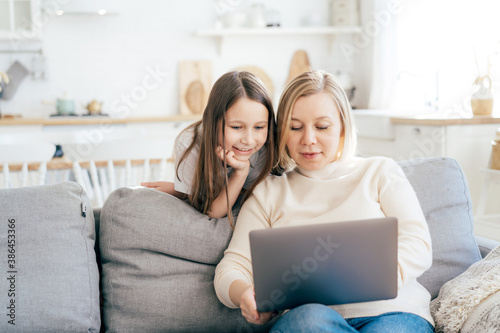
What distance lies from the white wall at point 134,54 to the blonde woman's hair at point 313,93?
346cm

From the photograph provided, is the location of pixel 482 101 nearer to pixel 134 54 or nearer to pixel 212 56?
pixel 212 56

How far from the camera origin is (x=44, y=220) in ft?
4.60

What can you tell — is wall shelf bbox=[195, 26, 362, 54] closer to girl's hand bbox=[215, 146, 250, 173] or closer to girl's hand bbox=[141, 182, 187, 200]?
girl's hand bbox=[141, 182, 187, 200]

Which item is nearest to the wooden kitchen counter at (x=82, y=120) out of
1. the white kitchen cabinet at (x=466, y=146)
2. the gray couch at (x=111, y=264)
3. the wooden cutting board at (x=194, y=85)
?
the wooden cutting board at (x=194, y=85)

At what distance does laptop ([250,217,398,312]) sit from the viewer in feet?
3.49

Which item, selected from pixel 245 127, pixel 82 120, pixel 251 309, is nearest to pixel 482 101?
pixel 245 127

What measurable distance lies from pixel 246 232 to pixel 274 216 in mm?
93

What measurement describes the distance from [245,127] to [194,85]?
3458 mm

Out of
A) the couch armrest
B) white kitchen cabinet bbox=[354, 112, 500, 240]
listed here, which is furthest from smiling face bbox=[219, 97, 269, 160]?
white kitchen cabinet bbox=[354, 112, 500, 240]

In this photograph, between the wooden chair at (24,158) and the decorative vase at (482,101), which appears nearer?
the wooden chair at (24,158)

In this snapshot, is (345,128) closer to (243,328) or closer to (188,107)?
(243,328)

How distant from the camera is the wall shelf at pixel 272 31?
4.64 meters

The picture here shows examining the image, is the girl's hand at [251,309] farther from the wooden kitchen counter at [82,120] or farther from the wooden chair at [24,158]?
the wooden kitchen counter at [82,120]

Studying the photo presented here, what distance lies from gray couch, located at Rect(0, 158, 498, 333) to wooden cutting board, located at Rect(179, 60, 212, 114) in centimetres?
333
